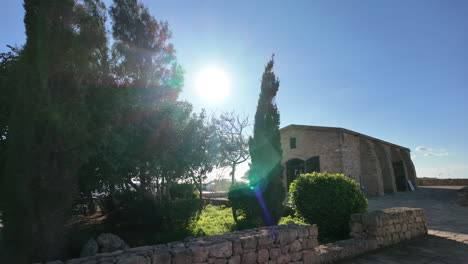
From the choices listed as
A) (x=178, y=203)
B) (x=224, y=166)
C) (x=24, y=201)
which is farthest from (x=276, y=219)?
(x=224, y=166)

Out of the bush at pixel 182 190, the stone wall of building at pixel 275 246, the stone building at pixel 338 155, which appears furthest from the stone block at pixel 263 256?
the stone building at pixel 338 155

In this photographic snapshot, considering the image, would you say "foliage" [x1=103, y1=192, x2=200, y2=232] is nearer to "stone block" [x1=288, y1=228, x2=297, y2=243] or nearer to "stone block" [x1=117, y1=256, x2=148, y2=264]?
"stone block" [x1=288, y1=228, x2=297, y2=243]

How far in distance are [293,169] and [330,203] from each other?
13888mm

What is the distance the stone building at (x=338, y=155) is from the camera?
17.5m

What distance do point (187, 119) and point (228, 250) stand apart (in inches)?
311

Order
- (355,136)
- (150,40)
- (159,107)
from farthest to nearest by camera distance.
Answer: (355,136)
(150,40)
(159,107)

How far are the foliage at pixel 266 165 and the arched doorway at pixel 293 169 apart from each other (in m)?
11.4

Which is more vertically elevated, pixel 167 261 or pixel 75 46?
pixel 75 46

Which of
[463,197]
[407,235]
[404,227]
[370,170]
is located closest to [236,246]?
[404,227]

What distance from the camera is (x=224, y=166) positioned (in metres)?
21.4

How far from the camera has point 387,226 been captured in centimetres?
596

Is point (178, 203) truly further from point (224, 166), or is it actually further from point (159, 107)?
point (224, 166)

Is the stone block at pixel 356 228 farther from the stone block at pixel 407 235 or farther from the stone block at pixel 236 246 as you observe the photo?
the stone block at pixel 236 246

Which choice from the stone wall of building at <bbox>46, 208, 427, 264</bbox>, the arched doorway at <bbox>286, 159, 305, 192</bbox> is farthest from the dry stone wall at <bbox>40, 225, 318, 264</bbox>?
the arched doorway at <bbox>286, 159, 305, 192</bbox>
